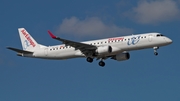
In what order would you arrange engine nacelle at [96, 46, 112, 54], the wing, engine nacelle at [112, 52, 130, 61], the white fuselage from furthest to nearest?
engine nacelle at [112, 52, 130, 61]
the wing
engine nacelle at [96, 46, 112, 54]
the white fuselage

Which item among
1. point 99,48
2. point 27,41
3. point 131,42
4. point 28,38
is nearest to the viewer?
point 131,42

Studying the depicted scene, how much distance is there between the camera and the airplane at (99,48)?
78.6m

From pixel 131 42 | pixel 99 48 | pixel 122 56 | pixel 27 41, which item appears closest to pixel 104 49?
pixel 99 48

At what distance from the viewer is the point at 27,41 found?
9181 centimetres

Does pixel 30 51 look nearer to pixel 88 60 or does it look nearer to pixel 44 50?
pixel 44 50

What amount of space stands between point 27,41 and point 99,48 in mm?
15578

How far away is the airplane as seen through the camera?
258 ft

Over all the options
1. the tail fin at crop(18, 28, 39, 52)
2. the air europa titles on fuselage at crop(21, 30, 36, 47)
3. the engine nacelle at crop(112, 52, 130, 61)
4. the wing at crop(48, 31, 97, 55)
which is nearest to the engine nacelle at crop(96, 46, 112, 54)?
the wing at crop(48, 31, 97, 55)

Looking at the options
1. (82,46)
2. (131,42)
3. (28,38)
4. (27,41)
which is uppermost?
(28,38)

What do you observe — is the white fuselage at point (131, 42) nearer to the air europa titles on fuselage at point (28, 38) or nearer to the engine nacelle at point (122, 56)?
the engine nacelle at point (122, 56)

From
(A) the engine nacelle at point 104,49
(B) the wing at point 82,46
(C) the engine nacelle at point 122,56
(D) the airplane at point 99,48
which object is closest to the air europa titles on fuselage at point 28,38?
(D) the airplane at point 99,48

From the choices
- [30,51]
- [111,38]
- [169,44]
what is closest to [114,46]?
[111,38]

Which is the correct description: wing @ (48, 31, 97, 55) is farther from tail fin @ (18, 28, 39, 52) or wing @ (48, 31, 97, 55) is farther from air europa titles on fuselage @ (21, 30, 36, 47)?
air europa titles on fuselage @ (21, 30, 36, 47)

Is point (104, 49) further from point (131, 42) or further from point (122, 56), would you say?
point (122, 56)
